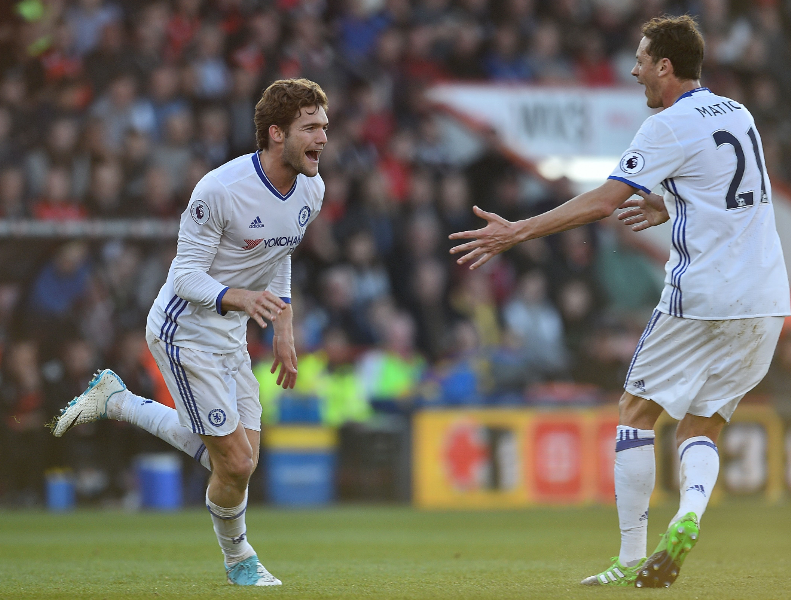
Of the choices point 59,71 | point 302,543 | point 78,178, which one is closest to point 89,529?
point 302,543

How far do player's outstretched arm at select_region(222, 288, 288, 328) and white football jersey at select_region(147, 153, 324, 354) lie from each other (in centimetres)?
6

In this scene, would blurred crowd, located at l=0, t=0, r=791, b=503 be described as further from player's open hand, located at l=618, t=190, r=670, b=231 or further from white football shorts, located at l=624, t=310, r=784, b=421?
white football shorts, located at l=624, t=310, r=784, b=421

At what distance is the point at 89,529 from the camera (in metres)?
9.33

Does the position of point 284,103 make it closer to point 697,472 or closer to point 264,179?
point 264,179

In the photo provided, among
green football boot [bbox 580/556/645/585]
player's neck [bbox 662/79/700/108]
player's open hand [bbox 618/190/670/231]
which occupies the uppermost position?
player's neck [bbox 662/79/700/108]

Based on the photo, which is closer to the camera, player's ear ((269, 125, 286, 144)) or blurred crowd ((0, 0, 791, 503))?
player's ear ((269, 125, 286, 144))

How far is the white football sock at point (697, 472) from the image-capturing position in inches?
189

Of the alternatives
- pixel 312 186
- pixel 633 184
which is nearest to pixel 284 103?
pixel 312 186

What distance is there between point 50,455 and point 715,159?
817cm

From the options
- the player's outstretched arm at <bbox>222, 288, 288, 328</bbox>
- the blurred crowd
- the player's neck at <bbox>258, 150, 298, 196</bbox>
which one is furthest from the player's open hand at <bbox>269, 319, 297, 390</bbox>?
the blurred crowd

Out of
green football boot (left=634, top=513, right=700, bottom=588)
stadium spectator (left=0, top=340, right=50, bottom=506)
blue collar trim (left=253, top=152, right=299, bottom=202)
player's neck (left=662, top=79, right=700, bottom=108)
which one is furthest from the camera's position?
stadium spectator (left=0, top=340, right=50, bottom=506)

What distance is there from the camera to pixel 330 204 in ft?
45.0

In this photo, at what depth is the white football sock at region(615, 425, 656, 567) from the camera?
5059mm

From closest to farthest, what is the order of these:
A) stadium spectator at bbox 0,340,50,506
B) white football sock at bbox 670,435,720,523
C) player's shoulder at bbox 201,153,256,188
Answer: white football sock at bbox 670,435,720,523, player's shoulder at bbox 201,153,256,188, stadium spectator at bbox 0,340,50,506
